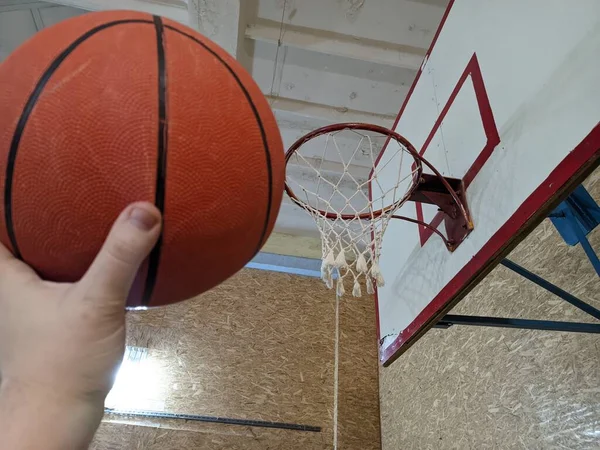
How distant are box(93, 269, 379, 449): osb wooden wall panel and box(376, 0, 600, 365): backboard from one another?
1.33m

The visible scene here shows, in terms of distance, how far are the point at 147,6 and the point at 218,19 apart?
47 centimetres

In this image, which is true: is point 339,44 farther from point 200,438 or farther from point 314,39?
point 200,438

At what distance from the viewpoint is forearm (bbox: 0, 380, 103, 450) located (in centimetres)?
55

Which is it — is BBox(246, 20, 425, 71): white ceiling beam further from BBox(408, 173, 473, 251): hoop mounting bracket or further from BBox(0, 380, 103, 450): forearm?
BBox(0, 380, 103, 450): forearm

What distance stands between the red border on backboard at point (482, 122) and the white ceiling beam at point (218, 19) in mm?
1225

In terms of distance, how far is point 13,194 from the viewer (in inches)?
28.5

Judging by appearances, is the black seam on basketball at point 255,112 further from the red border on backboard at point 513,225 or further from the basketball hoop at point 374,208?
the basketball hoop at point 374,208

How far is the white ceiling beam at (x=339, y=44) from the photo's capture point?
281 centimetres

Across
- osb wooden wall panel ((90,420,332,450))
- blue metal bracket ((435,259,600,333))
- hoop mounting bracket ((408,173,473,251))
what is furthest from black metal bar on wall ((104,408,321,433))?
hoop mounting bracket ((408,173,473,251))

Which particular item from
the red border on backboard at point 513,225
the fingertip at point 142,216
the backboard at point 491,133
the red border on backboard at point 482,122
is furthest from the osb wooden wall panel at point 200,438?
the fingertip at point 142,216

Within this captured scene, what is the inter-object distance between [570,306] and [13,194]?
1.84 m

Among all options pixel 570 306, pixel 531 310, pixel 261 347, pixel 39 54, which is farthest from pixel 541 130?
pixel 261 347

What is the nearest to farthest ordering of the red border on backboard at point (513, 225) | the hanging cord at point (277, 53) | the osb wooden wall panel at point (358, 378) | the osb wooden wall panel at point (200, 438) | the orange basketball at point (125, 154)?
the orange basketball at point (125, 154)
the red border on backboard at point (513, 225)
the hanging cord at point (277, 53)
the osb wooden wall panel at point (200, 438)
the osb wooden wall panel at point (358, 378)

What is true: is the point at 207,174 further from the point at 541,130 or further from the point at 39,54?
the point at 541,130
